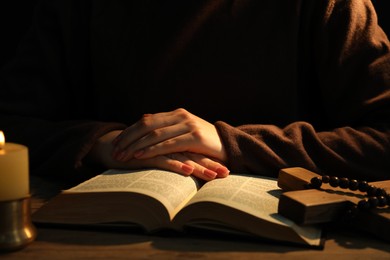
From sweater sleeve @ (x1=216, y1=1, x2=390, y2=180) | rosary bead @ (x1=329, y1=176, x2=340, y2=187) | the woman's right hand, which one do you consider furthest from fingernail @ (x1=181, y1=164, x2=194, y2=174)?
rosary bead @ (x1=329, y1=176, x2=340, y2=187)

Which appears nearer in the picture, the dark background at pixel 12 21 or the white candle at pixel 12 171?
the white candle at pixel 12 171

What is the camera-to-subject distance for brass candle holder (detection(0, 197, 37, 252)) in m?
0.75

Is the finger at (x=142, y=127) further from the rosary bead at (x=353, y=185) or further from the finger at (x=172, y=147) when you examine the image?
the rosary bead at (x=353, y=185)

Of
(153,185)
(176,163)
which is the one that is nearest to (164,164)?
(176,163)

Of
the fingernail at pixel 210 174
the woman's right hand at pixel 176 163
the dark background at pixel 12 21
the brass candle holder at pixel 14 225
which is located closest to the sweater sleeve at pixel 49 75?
the woman's right hand at pixel 176 163

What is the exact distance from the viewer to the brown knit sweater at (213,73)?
4.03 feet

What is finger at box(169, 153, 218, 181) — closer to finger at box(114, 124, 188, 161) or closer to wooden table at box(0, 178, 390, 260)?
finger at box(114, 124, 188, 161)

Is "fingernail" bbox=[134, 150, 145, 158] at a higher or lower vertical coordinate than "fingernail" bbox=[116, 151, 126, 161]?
higher

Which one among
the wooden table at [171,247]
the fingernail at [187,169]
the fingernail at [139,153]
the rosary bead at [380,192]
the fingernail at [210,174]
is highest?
the rosary bead at [380,192]

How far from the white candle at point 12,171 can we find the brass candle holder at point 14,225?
12 millimetres

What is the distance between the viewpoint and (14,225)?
2.50 feet

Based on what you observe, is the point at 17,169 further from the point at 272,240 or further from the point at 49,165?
the point at 49,165

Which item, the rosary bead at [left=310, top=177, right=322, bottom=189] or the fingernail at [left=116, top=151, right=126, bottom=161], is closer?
the rosary bead at [left=310, top=177, right=322, bottom=189]

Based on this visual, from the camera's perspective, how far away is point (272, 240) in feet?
2.70
